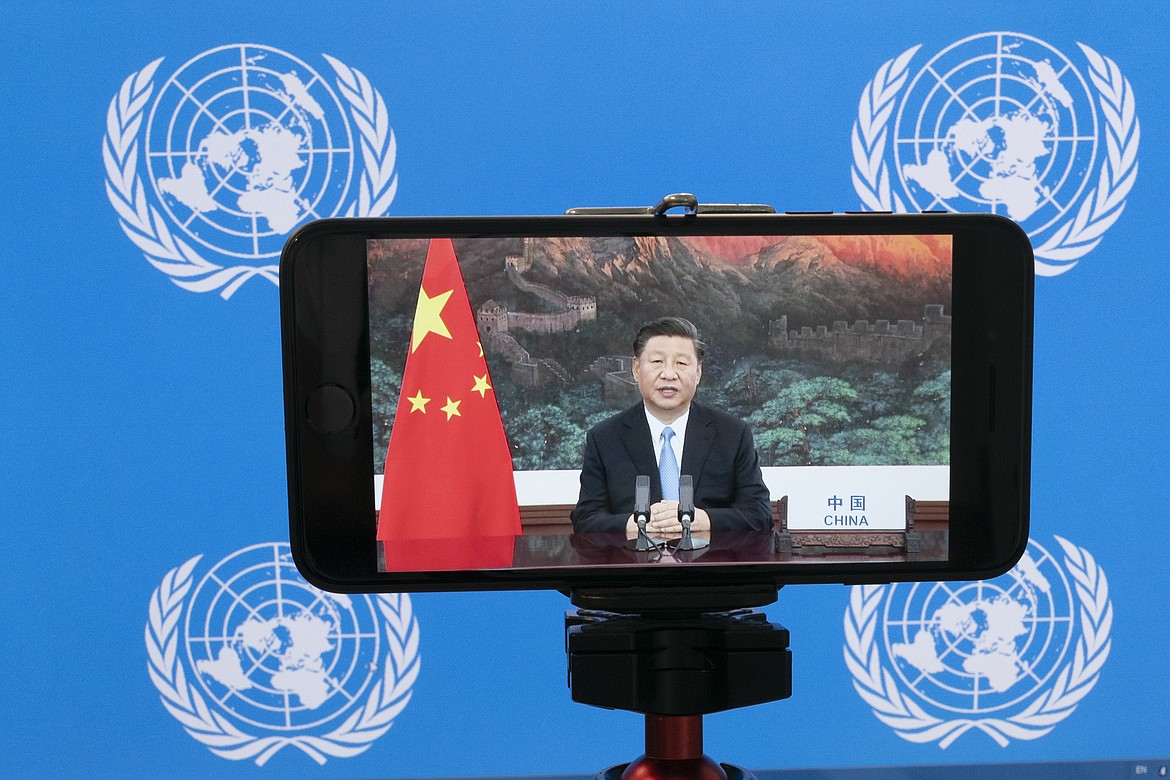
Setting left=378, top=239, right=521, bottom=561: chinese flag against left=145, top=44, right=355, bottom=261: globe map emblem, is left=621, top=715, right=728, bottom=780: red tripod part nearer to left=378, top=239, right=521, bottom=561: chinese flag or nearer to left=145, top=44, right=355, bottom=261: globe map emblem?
left=378, top=239, right=521, bottom=561: chinese flag

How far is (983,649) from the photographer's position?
0.94m

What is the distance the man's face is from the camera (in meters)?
0.57

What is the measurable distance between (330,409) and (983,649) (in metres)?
0.73

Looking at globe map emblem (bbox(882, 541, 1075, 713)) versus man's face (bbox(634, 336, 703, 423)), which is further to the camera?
globe map emblem (bbox(882, 541, 1075, 713))

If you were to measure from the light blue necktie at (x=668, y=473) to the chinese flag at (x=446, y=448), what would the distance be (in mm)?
90

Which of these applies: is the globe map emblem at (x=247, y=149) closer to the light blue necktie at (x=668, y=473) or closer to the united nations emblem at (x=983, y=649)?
the light blue necktie at (x=668, y=473)

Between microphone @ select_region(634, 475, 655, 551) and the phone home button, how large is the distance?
174mm

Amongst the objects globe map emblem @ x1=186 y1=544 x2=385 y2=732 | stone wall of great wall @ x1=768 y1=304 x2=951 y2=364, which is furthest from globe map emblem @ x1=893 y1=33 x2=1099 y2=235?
globe map emblem @ x1=186 y1=544 x2=385 y2=732

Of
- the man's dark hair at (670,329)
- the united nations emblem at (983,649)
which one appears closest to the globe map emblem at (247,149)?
the man's dark hair at (670,329)

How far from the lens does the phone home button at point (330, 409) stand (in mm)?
533

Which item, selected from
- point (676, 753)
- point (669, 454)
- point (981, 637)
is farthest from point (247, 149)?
point (981, 637)

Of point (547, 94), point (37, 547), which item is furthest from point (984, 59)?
point (37, 547)

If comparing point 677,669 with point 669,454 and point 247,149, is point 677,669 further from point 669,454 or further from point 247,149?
point 247,149

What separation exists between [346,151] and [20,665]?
1.95 ft
